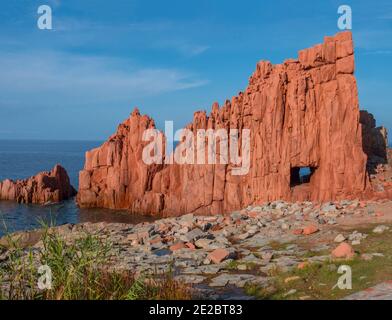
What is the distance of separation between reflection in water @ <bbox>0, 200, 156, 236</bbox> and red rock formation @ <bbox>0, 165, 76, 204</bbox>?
1985 millimetres

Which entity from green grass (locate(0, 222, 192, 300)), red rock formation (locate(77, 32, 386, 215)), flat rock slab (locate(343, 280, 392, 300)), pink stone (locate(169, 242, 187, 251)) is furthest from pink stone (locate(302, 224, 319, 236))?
green grass (locate(0, 222, 192, 300))

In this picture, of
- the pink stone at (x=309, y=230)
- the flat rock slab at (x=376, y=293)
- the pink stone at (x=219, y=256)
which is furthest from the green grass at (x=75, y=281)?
the pink stone at (x=309, y=230)

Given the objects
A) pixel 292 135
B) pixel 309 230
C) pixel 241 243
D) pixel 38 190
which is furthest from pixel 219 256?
pixel 38 190

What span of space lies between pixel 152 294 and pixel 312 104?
31.9 metres

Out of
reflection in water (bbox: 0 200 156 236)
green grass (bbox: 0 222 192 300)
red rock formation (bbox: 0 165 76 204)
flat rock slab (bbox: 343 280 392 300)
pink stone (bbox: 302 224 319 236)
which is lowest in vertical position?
flat rock slab (bbox: 343 280 392 300)

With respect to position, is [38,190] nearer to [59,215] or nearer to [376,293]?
[59,215]

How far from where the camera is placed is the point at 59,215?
5672cm

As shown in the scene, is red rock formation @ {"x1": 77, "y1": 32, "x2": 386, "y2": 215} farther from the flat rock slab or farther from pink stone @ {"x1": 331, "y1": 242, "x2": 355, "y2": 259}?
the flat rock slab

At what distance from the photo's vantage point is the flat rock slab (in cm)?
1284

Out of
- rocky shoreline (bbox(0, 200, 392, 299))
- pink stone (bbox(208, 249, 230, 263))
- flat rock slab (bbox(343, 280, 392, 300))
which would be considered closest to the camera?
flat rock slab (bbox(343, 280, 392, 300))

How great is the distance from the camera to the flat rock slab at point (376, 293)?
12.8 meters
